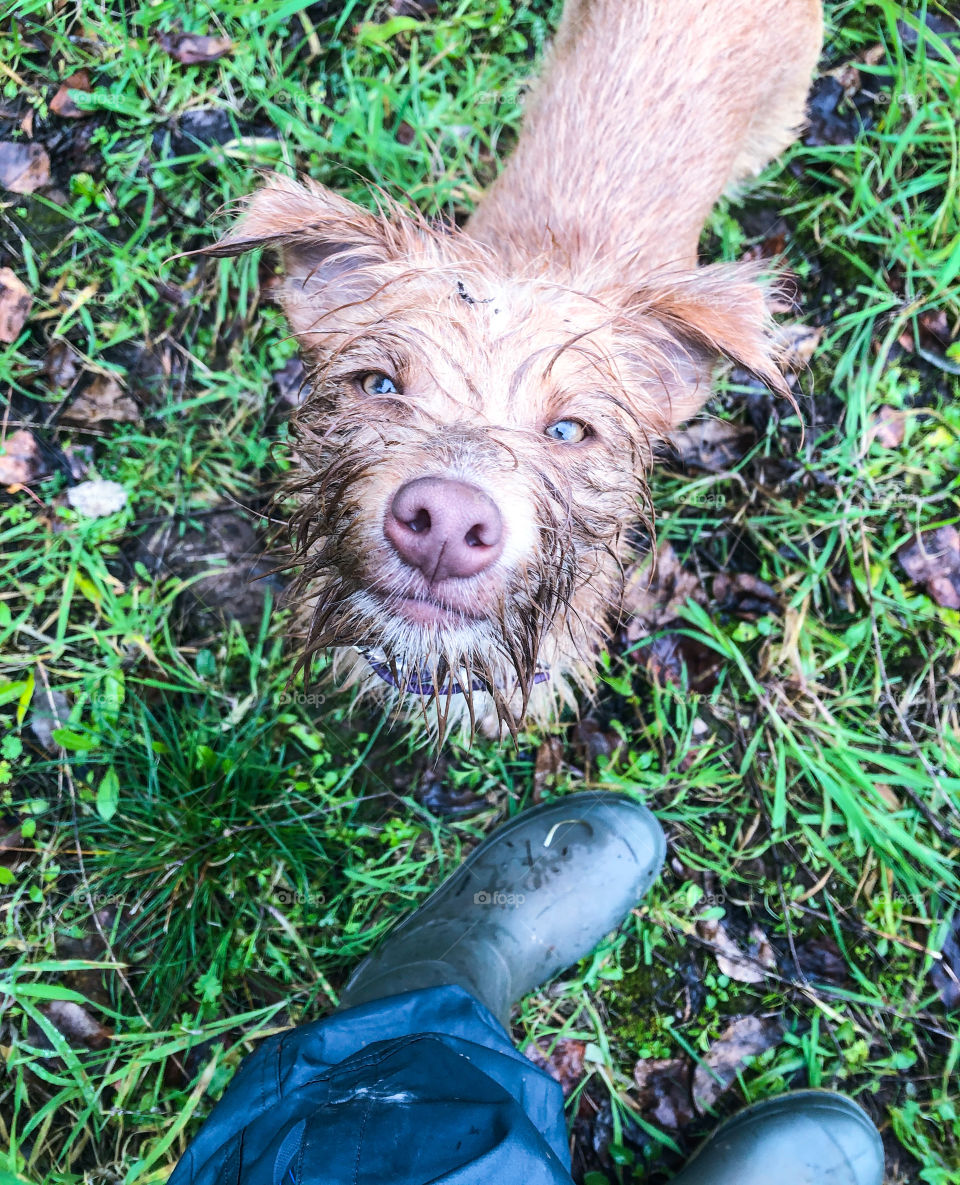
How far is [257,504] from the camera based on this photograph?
11.7 ft

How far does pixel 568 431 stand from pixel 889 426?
86.6 inches

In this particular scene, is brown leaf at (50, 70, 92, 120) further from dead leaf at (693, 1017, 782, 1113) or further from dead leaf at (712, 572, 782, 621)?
dead leaf at (693, 1017, 782, 1113)

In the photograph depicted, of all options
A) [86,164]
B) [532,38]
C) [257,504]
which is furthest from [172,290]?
[532,38]

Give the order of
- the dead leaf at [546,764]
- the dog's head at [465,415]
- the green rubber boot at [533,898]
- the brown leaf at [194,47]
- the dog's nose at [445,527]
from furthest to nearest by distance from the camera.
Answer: the brown leaf at [194,47]
the dead leaf at [546,764]
the green rubber boot at [533,898]
the dog's head at [465,415]
the dog's nose at [445,527]

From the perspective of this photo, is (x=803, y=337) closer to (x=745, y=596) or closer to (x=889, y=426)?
(x=889, y=426)

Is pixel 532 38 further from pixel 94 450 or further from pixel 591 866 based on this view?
pixel 591 866

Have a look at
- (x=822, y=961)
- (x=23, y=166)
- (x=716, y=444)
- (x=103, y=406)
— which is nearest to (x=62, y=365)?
(x=103, y=406)

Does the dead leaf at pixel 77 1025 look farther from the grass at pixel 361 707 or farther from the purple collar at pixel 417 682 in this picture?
the purple collar at pixel 417 682

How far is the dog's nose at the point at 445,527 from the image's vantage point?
5.77ft

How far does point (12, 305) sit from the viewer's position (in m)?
3.60

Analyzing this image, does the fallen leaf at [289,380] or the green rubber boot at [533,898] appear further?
the fallen leaf at [289,380]

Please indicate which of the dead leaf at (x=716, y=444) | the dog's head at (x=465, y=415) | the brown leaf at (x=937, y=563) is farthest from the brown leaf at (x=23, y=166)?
the brown leaf at (x=937, y=563)

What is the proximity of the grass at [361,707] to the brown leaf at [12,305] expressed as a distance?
8cm

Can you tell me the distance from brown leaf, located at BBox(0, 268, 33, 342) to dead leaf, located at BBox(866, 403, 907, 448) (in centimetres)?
412
